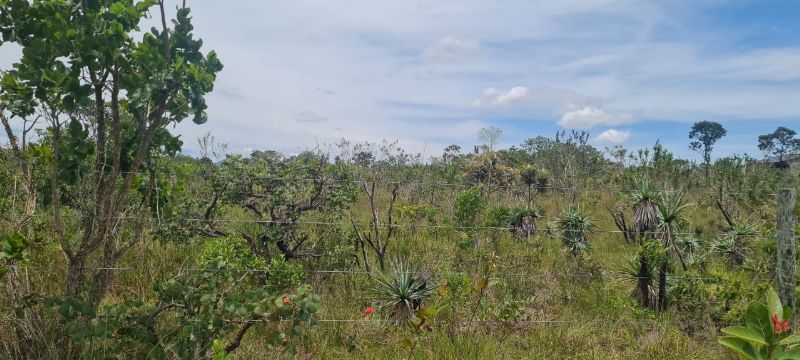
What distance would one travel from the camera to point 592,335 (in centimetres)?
464

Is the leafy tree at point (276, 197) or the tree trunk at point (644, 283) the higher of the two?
the leafy tree at point (276, 197)

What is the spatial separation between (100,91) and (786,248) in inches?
196

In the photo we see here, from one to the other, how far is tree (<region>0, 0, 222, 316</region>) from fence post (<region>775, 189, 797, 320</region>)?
13.9ft

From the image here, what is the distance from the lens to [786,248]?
391 centimetres

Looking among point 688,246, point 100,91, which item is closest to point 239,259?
point 100,91

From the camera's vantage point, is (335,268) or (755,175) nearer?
(335,268)

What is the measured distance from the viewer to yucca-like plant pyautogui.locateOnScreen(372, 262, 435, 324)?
16.0 feet

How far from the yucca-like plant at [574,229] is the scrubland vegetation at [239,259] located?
44 millimetres

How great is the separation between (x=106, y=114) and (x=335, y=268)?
3.09 meters

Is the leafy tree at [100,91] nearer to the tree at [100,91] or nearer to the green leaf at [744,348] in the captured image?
the tree at [100,91]

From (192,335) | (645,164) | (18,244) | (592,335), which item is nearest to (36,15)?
(18,244)

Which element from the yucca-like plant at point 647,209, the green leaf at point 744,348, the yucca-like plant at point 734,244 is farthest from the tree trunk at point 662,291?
the green leaf at point 744,348

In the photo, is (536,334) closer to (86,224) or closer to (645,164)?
(86,224)

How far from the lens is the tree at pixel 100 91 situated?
2.81 m
